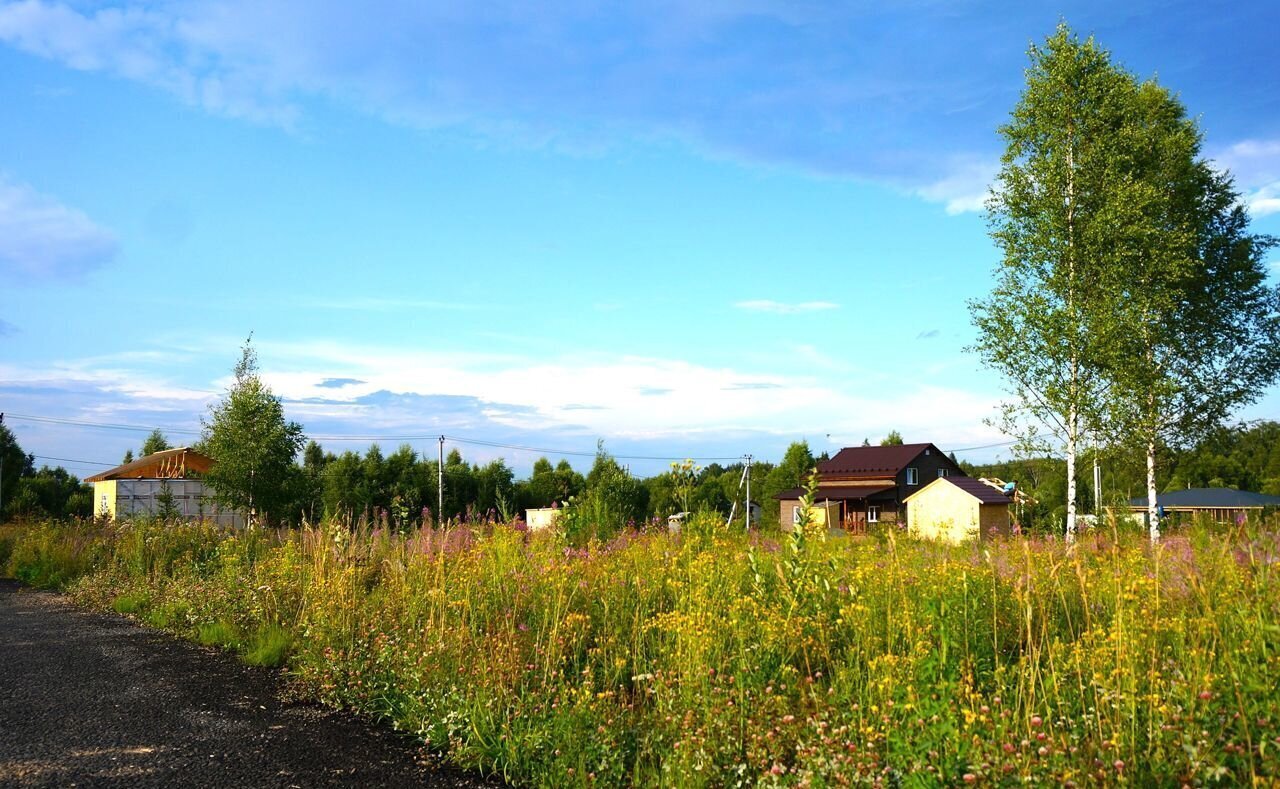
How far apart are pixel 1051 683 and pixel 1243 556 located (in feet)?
7.35

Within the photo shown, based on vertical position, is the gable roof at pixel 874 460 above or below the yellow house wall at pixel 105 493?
above

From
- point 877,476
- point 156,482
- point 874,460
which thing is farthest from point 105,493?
point 874,460

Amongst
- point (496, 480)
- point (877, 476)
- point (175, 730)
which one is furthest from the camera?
point (877, 476)

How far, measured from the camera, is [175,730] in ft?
19.4

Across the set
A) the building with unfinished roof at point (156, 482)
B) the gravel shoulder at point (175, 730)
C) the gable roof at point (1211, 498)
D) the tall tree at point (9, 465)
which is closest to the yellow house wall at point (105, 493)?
the building with unfinished roof at point (156, 482)

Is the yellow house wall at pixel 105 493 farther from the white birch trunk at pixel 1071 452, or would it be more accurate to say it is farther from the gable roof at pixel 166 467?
the white birch trunk at pixel 1071 452

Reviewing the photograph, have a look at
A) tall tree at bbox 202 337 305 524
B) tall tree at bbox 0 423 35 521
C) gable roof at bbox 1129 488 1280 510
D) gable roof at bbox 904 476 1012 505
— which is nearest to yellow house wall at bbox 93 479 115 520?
tall tree at bbox 0 423 35 521

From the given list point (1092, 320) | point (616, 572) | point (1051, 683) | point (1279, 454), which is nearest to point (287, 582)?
point (616, 572)

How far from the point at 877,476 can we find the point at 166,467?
3745 centimetres

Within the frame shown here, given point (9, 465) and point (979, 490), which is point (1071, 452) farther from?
point (9, 465)

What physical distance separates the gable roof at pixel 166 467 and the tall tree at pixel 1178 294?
3323 centimetres

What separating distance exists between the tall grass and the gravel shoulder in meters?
0.29

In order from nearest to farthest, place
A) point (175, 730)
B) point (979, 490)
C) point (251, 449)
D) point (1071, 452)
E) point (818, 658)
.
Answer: point (818, 658) → point (175, 730) → point (1071, 452) → point (251, 449) → point (979, 490)

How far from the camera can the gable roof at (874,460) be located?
51625 mm
